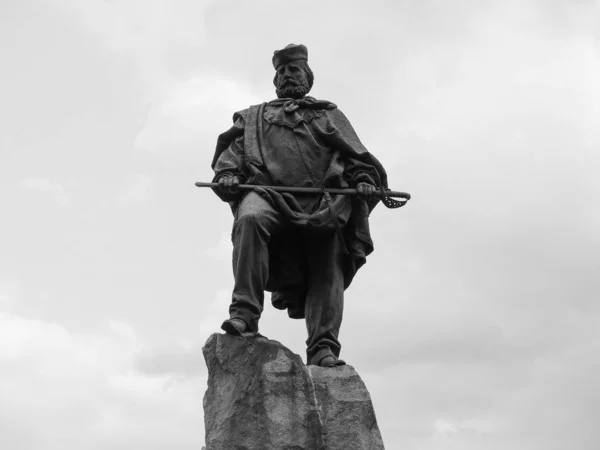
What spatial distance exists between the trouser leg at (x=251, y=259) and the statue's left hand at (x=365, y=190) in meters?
0.85

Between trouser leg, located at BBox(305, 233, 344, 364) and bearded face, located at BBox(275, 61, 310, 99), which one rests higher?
bearded face, located at BBox(275, 61, 310, 99)

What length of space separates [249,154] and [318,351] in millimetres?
1968

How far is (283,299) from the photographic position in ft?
35.2

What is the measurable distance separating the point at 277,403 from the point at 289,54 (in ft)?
11.8

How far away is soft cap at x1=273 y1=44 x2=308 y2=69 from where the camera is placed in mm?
10945

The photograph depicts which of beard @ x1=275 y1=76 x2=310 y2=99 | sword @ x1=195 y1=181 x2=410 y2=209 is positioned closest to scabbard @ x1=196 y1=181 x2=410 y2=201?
sword @ x1=195 y1=181 x2=410 y2=209

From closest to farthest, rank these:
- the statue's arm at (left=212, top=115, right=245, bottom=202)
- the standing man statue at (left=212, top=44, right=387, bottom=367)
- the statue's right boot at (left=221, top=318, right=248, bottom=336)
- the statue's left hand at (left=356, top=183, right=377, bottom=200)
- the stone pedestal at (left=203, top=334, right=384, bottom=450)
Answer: the stone pedestal at (left=203, top=334, right=384, bottom=450), the statue's right boot at (left=221, top=318, right=248, bottom=336), the standing man statue at (left=212, top=44, right=387, bottom=367), the statue's left hand at (left=356, top=183, right=377, bottom=200), the statue's arm at (left=212, top=115, right=245, bottom=202)

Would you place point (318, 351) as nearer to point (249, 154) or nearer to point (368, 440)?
point (368, 440)

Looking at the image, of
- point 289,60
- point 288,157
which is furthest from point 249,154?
point 289,60

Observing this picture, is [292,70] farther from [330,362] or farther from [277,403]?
[277,403]

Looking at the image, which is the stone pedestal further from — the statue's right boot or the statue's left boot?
the statue's left boot

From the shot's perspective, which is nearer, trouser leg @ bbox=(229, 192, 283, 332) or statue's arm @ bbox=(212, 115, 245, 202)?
trouser leg @ bbox=(229, 192, 283, 332)

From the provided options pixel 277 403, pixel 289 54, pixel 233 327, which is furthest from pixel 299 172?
pixel 277 403

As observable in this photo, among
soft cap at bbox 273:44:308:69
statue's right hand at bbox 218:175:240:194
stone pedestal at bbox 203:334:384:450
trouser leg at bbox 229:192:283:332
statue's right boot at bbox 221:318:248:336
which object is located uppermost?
soft cap at bbox 273:44:308:69
